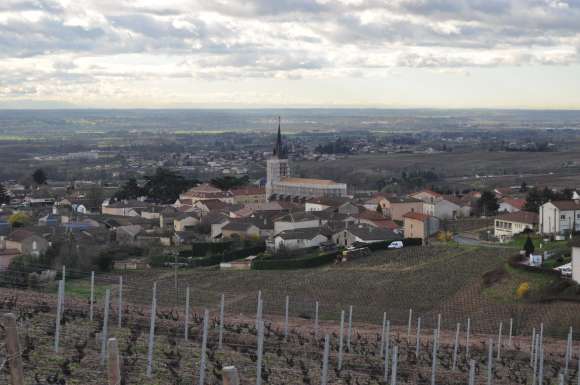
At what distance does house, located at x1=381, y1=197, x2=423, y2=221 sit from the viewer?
56.8m

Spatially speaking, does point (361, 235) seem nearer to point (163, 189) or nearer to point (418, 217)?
point (418, 217)

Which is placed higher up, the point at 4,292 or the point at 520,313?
the point at 4,292

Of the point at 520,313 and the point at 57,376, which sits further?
the point at 520,313

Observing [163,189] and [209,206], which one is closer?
[209,206]

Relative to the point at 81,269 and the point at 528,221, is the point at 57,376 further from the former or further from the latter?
the point at 528,221

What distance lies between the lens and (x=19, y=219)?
50875 millimetres

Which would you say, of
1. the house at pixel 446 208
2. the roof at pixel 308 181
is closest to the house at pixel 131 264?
the house at pixel 446 208

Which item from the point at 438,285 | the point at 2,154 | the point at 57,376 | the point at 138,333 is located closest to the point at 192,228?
the point at 438,285

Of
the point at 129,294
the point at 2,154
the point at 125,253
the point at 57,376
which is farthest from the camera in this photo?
the point at 2,154

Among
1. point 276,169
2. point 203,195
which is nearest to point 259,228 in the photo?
point 203,195

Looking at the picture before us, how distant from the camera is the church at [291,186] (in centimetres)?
7200

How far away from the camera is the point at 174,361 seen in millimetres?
12617

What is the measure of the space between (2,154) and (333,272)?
117 meters

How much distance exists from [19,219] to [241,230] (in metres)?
12.0
